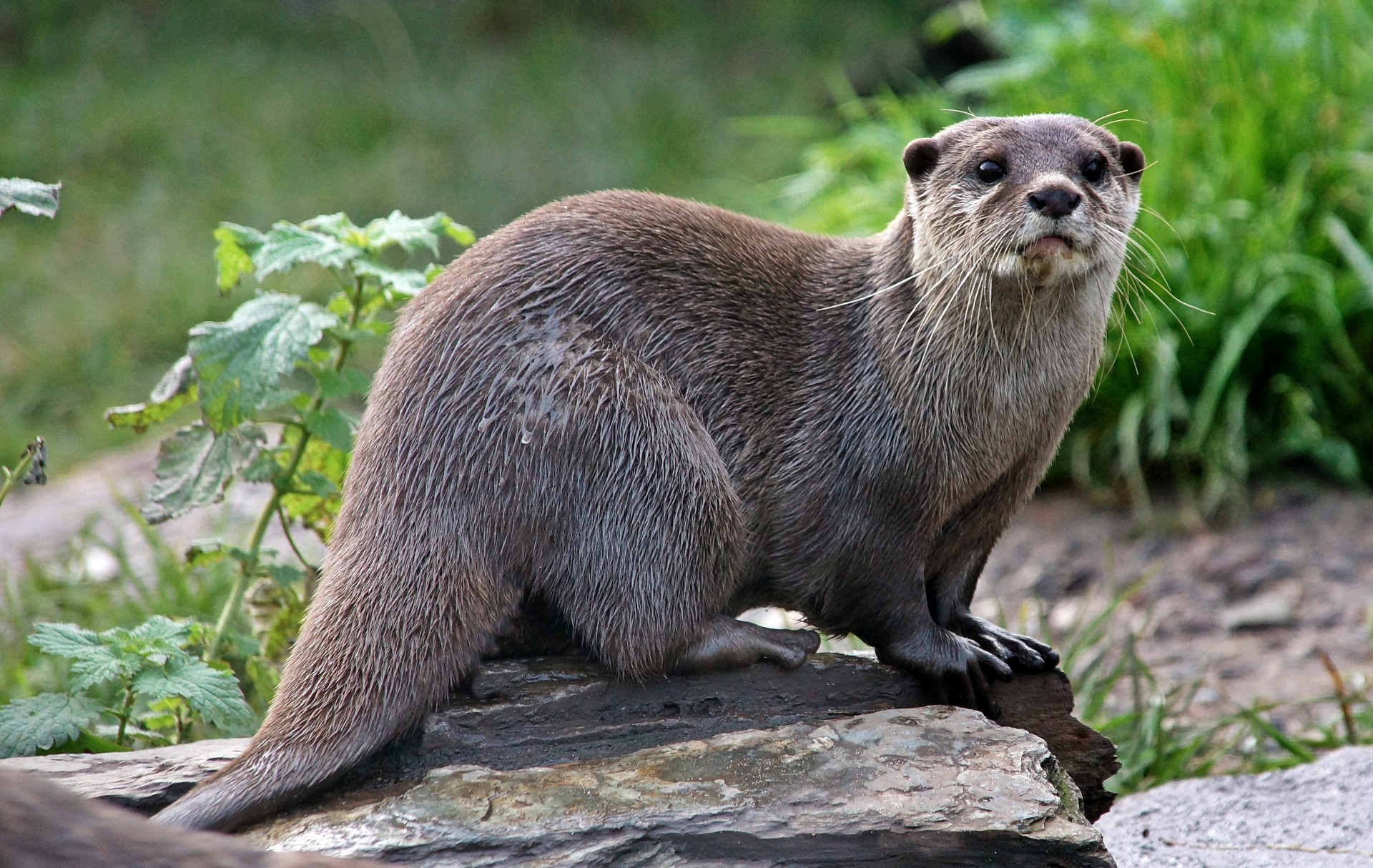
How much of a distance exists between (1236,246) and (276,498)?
362cm

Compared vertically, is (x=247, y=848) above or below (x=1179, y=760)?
above

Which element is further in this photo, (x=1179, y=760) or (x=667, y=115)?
(x=667, y=115)

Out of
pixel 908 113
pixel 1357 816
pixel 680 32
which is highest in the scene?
pixel 680 32

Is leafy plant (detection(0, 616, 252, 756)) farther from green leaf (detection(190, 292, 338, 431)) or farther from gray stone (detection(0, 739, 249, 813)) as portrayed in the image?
green leaf (detection(190, 292, 338, 431))

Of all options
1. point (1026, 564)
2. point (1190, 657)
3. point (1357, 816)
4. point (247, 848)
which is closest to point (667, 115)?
point (1026, 564)

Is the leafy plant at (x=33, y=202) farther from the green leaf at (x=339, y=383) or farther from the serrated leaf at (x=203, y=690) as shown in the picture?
the green leaf at (x=339, y=383)

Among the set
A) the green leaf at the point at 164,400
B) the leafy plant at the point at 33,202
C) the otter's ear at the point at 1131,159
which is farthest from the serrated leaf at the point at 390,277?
the otter's ear at the point at 1131,159

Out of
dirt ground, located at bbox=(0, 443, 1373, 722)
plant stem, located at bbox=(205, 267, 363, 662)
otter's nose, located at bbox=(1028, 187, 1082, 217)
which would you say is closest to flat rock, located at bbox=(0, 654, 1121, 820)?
plant stem, located at bbox=(205, 267, 363, 662)

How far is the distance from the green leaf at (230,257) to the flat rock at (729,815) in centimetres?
125

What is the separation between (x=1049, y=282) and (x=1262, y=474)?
9.28 feet

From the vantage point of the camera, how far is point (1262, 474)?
16.4 feet

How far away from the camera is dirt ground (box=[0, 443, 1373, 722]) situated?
4297 millimetres

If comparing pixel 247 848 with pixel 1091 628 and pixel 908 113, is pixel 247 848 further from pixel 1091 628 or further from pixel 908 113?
pixel 908 113

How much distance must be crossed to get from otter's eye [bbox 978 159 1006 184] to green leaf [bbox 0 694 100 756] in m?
1.99
